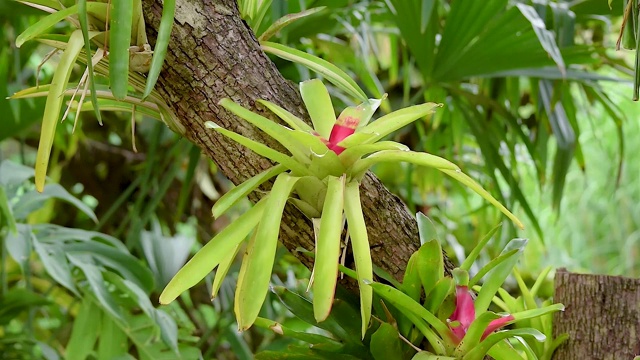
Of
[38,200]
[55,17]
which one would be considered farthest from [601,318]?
[38,200]

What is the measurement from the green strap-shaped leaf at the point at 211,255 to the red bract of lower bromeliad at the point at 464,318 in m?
0.15

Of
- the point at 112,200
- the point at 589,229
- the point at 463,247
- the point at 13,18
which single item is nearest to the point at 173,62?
the point at 13,18

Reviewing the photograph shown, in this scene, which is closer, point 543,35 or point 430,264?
point 430,264

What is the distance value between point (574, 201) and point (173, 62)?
8.87 ft

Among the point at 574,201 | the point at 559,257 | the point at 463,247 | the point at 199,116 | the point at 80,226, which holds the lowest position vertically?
the point at 559,257

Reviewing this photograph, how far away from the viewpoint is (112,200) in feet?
4.99

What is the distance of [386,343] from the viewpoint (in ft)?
1.45

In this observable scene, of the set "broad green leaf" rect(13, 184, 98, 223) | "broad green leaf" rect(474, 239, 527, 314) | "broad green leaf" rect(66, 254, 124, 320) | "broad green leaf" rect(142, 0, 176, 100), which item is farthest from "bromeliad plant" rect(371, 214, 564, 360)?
"broad green leaf" rect(13, 184, 98, 223)

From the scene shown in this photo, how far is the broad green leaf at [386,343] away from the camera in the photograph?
0.43 m

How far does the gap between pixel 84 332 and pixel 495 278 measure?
640 mm

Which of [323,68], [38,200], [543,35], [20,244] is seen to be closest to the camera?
[323,68]

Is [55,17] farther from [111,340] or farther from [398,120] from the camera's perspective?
[111,340]

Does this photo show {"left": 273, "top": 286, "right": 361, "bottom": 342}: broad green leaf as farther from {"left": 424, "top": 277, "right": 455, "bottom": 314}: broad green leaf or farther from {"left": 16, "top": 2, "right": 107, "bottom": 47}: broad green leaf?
{"left": 16, "top": 2, "right": 107, "bottom": 47}: broad green leaf

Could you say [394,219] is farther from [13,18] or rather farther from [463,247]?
[463,247]
